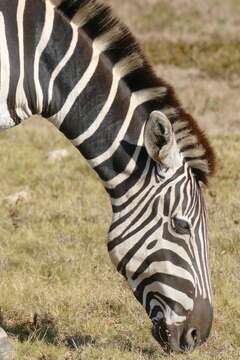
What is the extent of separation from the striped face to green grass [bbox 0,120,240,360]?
1.66 ft

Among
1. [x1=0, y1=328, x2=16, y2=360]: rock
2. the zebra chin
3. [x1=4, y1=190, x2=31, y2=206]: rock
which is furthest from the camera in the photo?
[x1=4, y1=190, x2=31, y2=206]: rock

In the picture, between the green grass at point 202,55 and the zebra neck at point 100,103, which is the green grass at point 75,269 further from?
the green grass at point 202,55

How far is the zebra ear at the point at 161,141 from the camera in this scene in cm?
541

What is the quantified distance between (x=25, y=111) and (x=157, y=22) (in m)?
27.3

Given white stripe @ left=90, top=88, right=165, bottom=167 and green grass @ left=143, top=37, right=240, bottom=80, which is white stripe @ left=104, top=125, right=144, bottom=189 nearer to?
white stripe @ left=90, top=88, right=165, bottom=167

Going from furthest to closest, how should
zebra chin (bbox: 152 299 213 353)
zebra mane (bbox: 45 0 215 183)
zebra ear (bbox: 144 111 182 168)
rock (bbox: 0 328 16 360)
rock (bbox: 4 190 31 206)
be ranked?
rock (bbox: 4 190 31 206) → rock (bbox: 0 328 16 360) → zebra mane (bbox: 45 0 215 183) → zebra chin (bbox: 152 299 213 353) → zebra ear (bbox: 144 111 182 168)

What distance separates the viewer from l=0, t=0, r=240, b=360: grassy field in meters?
6.68

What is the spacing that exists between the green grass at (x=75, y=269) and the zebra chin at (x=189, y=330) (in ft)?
1.24

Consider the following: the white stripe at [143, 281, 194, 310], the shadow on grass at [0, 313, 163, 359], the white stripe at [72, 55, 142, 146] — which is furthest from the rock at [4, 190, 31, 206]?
the white stripe at [143, 281, 194, 310]

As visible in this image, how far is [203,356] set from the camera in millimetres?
6102

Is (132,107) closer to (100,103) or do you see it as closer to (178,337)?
(100,103)

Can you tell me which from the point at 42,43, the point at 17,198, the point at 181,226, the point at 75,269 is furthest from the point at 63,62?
the point at 17,198

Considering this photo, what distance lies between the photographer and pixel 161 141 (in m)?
5.55

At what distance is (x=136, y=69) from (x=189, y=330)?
1.72 meters
